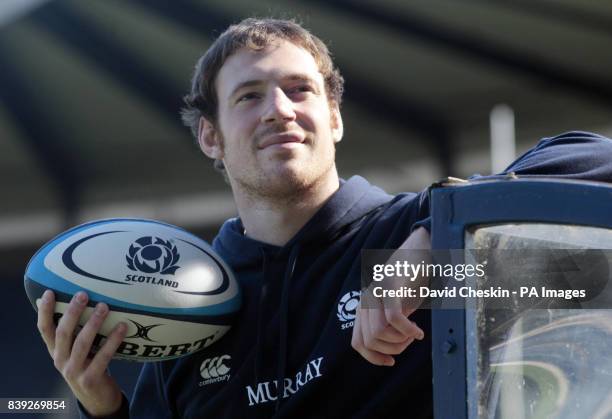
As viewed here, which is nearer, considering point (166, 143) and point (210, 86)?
point (210, 86)

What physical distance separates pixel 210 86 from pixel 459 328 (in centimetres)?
128

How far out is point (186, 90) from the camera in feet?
30.3

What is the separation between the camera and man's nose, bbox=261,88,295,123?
7.13ft

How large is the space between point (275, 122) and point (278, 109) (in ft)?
0.10

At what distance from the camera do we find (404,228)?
2092 millimetres

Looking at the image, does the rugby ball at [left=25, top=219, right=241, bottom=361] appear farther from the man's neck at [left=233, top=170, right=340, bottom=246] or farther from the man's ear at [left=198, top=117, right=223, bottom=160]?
the man's ear at [left=198, top=117, right=223, bottom=160]

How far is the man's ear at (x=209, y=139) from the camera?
8.07 feet

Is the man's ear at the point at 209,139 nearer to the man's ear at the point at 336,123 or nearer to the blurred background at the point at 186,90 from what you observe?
the man's ear at the point at 336,123

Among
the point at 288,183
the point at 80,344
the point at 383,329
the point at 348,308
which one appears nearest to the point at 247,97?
the point at 288,183

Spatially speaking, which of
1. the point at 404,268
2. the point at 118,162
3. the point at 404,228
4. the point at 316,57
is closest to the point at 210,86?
the point at 316,57

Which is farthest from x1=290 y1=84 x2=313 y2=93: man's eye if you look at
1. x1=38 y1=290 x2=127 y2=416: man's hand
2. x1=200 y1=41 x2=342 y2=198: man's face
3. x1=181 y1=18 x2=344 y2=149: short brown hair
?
x1=38 y1=290 x2=127 y2=416: man's hand

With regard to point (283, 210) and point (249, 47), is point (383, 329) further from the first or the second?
point (249, 47)

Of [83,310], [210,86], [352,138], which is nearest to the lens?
[83,310]

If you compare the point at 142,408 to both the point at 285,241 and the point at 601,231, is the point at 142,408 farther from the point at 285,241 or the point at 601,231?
the point at 601,231
